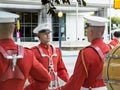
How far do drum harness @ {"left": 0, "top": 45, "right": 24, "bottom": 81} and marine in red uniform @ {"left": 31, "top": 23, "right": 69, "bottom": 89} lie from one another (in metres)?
2.84

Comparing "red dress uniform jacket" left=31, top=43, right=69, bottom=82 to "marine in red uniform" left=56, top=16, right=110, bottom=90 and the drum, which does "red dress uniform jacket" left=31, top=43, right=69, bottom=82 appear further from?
the drum

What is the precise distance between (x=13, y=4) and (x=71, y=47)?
15.5 metres

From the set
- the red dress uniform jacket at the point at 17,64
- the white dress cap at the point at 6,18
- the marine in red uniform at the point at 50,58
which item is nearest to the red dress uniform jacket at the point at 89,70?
the red dress uniform jacket at the point at 17,64

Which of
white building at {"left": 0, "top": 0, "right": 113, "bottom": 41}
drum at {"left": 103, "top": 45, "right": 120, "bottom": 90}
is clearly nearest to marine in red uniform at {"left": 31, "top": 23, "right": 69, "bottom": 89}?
drum at {"left": 103, "top": 45, "right": 120, "bottom": 90}

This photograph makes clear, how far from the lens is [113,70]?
2832mm

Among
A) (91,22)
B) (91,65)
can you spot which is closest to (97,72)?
(91,65)

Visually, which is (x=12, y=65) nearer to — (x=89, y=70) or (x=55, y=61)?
(x=89, y=70)

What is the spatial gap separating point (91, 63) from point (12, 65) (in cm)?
116

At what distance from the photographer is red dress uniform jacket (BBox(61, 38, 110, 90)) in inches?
177

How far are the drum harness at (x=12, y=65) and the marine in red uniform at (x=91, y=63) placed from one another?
86 cm

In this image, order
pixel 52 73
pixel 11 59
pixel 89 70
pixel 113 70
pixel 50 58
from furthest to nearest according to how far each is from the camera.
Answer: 1. pixel 50 58
2. pixel 52 73
3. pixel 89 70
4. pixel 11 59
5. pixel 113 70

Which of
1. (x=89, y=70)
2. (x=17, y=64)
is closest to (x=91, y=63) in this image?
(x=89, y=70)

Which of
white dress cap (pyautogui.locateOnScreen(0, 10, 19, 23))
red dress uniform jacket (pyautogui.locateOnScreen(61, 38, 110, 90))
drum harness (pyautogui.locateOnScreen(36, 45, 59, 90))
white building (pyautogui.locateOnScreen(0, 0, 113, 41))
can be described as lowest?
white building (pyautogui.locateOnScreen(0, 0, 113, 41))

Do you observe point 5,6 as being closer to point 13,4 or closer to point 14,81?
point 13,4
